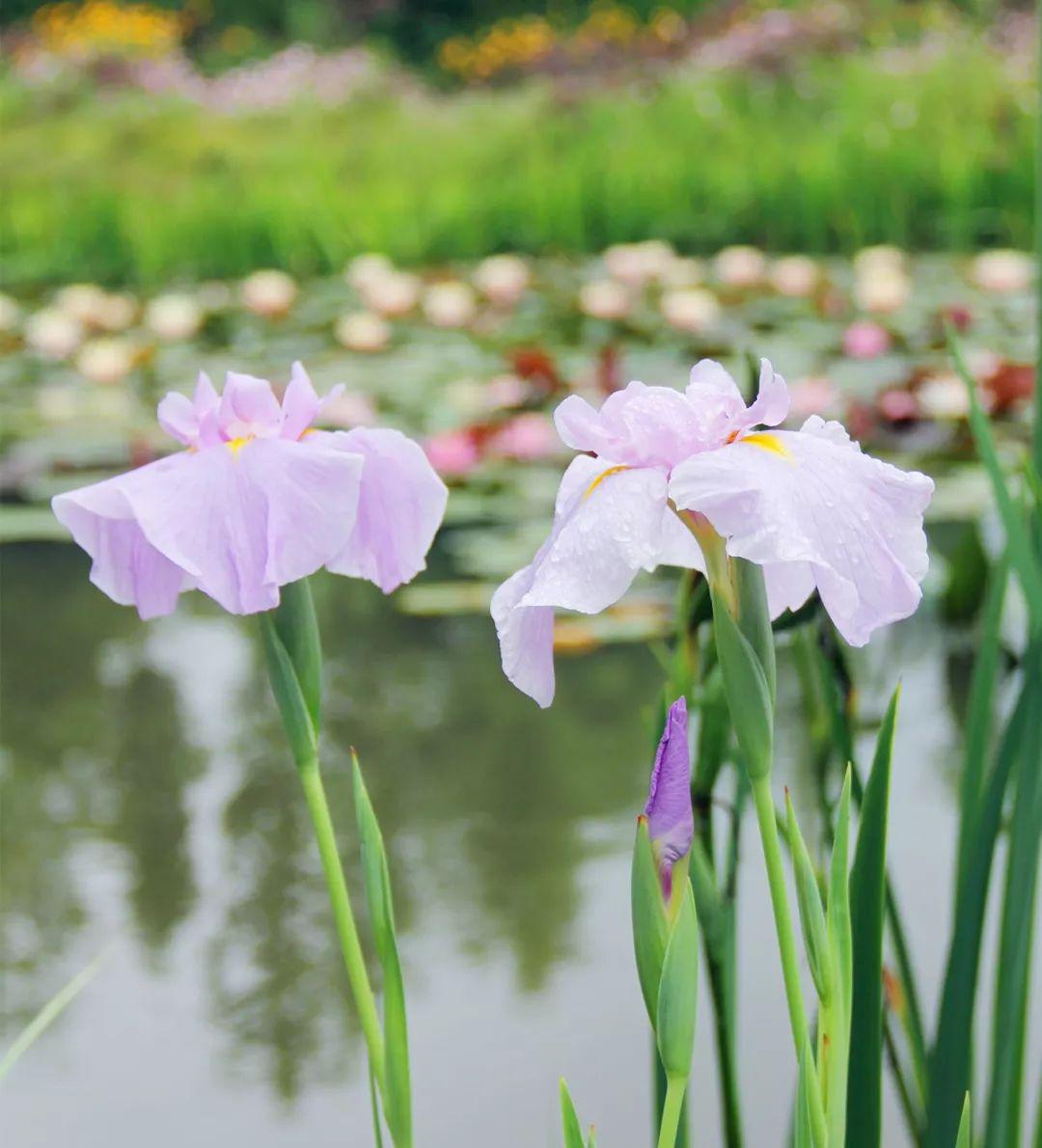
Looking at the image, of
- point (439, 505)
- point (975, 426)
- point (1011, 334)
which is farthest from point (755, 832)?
point (1011, 334)

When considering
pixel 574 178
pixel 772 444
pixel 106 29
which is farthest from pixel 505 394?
pixel 106 29

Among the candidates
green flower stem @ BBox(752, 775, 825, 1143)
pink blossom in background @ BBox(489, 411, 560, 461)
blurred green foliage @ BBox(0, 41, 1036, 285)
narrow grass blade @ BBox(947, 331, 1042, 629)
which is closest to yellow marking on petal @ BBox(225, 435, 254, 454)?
green flower stem @ BBox(752, 775, 825, 1143)

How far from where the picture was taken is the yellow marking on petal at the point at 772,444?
51cm

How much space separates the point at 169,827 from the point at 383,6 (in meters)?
9.90

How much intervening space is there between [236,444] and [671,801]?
0.20 m

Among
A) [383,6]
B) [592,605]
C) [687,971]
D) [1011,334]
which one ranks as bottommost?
[383,6]

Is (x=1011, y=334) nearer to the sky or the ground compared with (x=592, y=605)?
nearer to the ground

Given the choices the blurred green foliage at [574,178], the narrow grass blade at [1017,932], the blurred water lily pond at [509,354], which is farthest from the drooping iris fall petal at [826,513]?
the blurred green foliage at [574,178]

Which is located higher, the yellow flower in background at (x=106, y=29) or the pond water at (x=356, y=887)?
the pond water at (x=356, y=887)

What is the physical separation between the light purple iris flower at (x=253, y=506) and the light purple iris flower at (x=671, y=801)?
5.1 inches

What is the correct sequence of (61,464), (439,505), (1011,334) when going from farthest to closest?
1. (1011,334)
2. (61,464)
3. (439,505)

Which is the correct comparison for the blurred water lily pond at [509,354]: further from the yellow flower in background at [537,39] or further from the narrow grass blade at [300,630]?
the yellow flower in background at [537,39]

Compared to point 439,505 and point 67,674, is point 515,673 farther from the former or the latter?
point 67,674

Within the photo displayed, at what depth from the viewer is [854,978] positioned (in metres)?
0.67
